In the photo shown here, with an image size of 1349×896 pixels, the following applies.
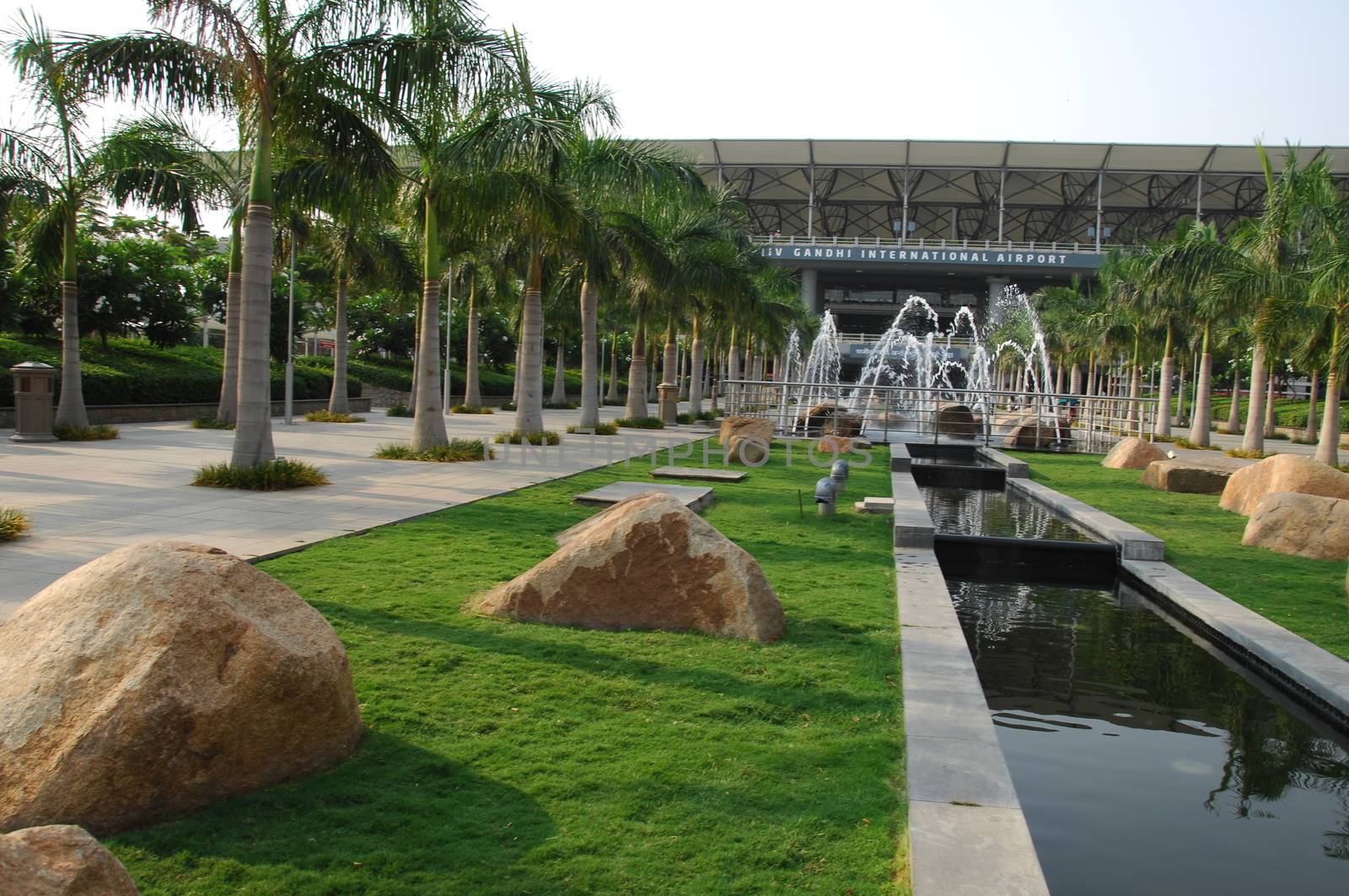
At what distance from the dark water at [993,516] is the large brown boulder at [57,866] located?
11.5 meters

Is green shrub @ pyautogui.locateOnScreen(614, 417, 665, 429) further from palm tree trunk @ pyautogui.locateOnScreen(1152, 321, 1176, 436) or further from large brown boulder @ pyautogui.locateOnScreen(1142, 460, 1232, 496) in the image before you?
palm tree trunk @ pyautogui.locateOnScreen(1152, 321, 1176, 436)

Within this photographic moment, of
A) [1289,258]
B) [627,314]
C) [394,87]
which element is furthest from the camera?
[627,314]

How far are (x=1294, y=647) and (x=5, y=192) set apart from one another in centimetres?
2181

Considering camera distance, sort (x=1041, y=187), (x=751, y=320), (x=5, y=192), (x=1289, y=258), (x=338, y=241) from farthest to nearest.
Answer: (x=1041, y=187)
(x=751, y=320)
(x=338, y=241)
(x=1289, y=258)
(x=5, y=192)

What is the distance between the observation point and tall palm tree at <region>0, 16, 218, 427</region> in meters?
19.1

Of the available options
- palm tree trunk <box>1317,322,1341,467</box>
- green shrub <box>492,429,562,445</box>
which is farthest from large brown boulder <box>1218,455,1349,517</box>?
green shrub <box>492,429,562,445</box>

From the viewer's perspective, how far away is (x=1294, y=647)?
23.8 ft

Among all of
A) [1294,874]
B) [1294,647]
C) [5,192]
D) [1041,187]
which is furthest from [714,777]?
[1041,187]

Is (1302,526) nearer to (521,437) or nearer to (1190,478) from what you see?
(1190,478)

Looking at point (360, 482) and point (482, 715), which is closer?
point (482, 715)

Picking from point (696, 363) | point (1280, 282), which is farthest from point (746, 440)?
point (696, 363)

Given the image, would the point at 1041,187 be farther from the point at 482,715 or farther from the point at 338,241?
the point at 482,715

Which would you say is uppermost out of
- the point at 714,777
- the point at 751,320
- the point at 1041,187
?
the point at 1041,187

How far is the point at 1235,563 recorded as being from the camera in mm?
10906
